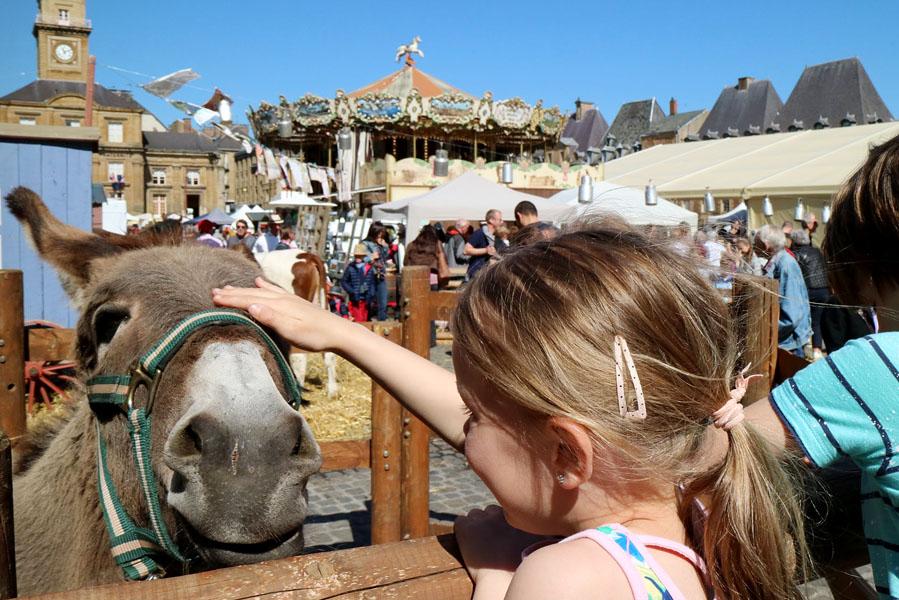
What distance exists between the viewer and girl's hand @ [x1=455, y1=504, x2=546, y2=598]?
3.46ft

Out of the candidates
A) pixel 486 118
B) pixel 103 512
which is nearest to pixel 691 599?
pixel 103 512

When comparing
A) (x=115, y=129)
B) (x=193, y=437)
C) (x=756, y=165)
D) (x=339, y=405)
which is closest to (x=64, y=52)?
(x=115, y=129)

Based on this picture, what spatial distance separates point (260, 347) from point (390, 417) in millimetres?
1307

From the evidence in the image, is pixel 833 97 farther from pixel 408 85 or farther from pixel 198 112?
pixel 198 112

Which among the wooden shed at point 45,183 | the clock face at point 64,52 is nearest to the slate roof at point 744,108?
the wooden shed at point 45,183

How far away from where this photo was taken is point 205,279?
1.97 metres

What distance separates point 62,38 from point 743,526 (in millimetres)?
74058

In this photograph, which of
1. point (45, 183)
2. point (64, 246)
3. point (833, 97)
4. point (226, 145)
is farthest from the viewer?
point (226, 145)

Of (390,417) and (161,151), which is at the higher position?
(161,151)

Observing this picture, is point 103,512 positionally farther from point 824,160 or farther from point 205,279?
point 824,160

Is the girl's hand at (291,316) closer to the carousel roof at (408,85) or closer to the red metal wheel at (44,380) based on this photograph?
the red metal wheel at (44,380)

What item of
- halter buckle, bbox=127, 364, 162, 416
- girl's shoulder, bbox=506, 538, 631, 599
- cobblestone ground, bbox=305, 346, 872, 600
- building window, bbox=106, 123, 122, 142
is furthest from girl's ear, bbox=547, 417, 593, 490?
building window, bbox=106, 123, 122, 142

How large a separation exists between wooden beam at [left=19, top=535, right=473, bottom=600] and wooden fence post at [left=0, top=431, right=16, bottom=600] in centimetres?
33

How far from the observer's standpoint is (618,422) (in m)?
0.96
